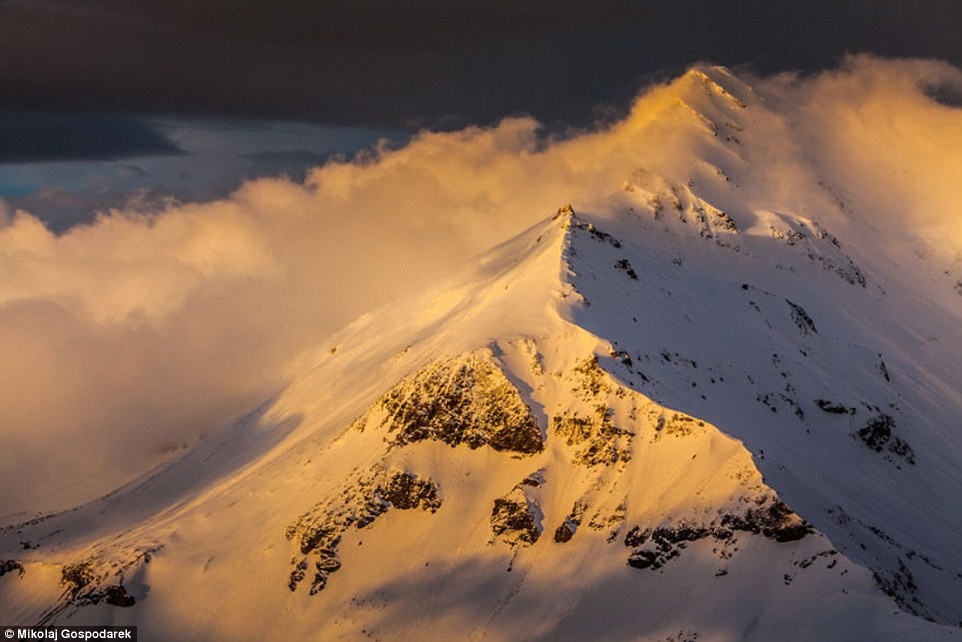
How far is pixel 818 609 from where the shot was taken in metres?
164

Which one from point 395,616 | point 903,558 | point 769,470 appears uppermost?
point 769,470

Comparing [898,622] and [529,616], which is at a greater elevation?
[898,622]

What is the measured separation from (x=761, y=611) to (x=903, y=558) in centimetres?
3829

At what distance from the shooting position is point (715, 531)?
612ft

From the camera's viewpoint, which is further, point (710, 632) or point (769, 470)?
point (769, 470)

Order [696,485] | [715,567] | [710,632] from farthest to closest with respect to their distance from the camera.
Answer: [696,485]
[715,567]
[710,632]

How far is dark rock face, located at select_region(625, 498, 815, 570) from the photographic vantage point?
17988cm

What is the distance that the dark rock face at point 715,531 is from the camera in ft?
590

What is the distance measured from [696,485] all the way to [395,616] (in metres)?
51.7

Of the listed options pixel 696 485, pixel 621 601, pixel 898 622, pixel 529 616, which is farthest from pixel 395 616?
pixel 898 622

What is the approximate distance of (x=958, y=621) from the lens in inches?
7239

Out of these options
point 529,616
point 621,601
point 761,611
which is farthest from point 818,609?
point 529,616

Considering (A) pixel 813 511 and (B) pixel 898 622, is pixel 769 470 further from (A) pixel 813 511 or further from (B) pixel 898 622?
(B) pixel 898 622

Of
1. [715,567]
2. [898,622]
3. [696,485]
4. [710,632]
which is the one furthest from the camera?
[696,485]
